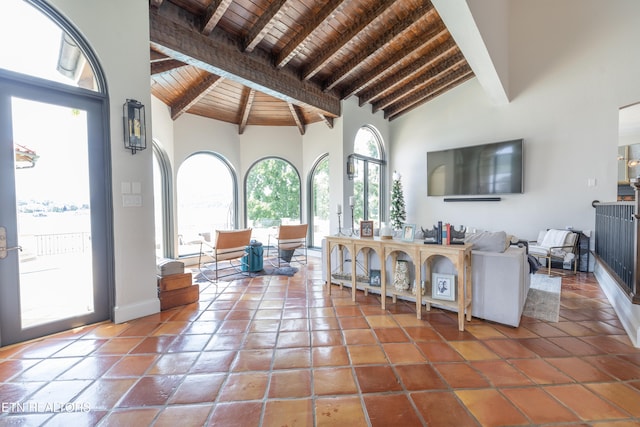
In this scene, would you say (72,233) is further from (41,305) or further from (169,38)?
(169,38)

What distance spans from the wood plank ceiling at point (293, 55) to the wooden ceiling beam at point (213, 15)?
0.04 feet

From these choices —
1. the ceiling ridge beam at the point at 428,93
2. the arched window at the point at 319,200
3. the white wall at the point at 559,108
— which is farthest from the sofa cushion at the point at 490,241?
the ceiling ridge beam at the point at 428,93

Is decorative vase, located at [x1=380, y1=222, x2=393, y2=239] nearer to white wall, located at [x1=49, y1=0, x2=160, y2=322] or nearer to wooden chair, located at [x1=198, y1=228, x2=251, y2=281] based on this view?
wooden chair, located at [x1=198, y1=228, x2=251, y2=281]

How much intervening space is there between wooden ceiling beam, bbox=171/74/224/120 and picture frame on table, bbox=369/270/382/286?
3667mm

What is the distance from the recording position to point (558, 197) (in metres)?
4.86

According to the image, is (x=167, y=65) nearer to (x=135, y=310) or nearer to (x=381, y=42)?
(x=381, y=42)

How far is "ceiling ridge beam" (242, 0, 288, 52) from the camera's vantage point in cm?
305

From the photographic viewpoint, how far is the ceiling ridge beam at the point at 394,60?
4.11 metres

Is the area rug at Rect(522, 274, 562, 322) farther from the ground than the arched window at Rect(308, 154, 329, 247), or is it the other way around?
the arched window at Rect(308, 154, 329, 247)

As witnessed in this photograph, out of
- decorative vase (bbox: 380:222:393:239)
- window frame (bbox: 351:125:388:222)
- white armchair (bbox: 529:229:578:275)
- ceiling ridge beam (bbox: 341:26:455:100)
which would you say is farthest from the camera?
window frame (bbox: 351:125:388:222)

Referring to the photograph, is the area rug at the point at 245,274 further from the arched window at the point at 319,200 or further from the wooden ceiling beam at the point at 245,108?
the wooden ceiling beam at the point at 245,108

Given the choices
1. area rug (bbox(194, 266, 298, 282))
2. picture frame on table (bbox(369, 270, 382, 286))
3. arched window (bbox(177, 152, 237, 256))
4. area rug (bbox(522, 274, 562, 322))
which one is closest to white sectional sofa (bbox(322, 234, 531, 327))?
area rug (bbox(522, 274, 562, 322))

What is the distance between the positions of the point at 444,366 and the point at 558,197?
467 centimetres

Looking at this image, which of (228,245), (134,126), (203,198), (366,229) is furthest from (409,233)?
(203,198)
